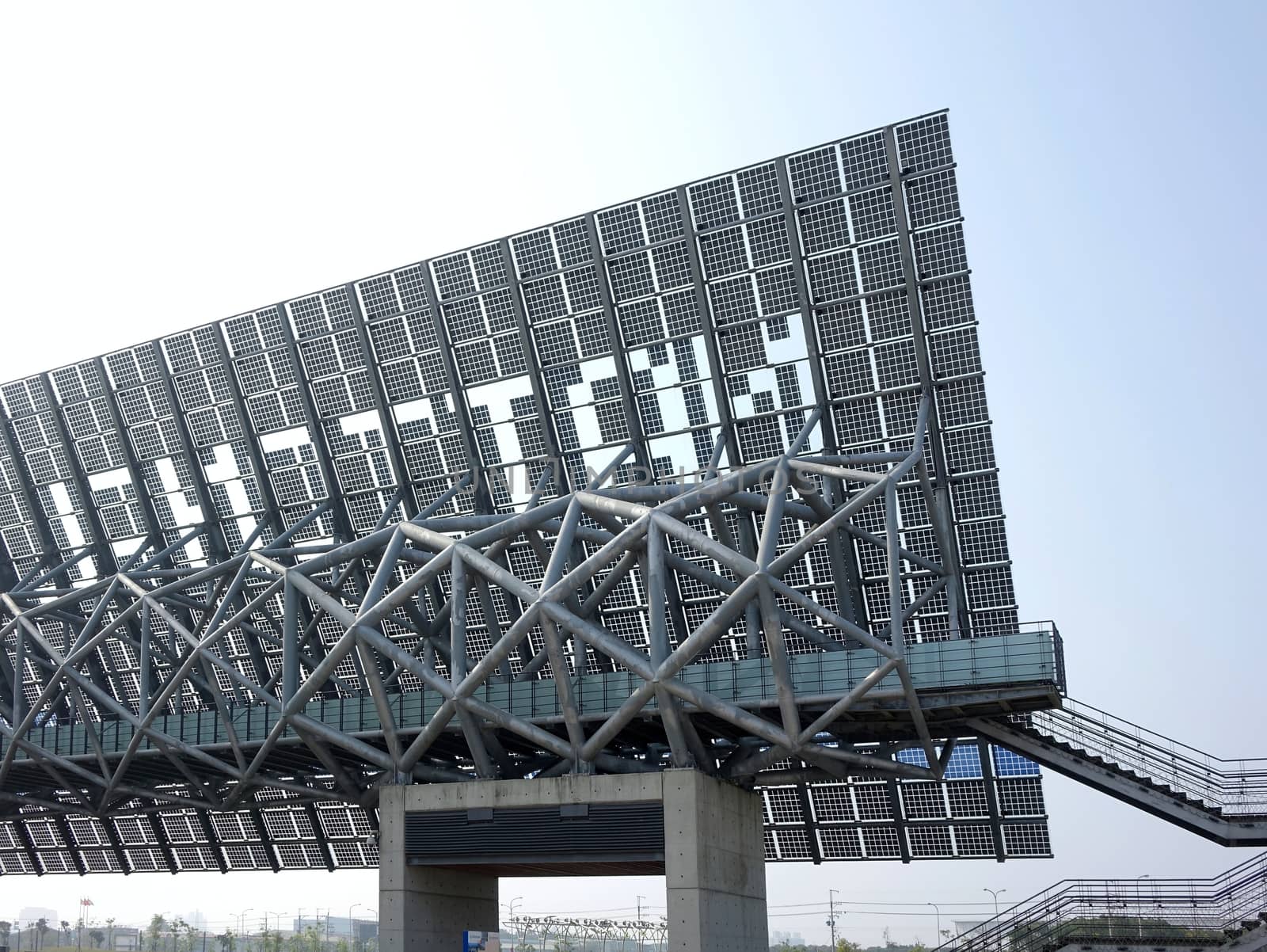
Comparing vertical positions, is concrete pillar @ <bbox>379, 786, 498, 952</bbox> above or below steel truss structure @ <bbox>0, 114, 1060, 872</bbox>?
below

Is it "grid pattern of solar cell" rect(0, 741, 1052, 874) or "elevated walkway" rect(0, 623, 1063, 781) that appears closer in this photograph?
"elevated walkway" rect(0, 623, 1063, 781)

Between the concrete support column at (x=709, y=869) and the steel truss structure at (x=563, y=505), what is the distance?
4.24ft

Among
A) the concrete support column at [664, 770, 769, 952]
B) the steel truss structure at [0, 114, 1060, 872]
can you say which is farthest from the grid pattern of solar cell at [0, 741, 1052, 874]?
the concrete support column at [664, 770, 769, 952]

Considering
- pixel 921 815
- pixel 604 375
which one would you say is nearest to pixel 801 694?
pixel 921 815

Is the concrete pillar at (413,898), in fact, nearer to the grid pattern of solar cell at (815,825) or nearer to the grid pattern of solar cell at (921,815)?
the grid pattern of solar cell at (815,825)

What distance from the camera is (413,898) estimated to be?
36844 mm

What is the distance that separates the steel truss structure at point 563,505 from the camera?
35000mm

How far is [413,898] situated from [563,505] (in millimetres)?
12570

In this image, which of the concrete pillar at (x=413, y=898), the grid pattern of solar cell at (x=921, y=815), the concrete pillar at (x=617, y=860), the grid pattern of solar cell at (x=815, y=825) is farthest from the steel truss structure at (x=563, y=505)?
the concrete pillar at (x=413, y=898)

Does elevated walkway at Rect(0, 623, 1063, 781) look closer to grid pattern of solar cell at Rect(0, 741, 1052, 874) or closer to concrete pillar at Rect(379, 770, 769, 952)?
concrete pillar at Rect(379, 770, 769, 952)

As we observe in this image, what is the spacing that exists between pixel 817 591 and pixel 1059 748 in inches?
340

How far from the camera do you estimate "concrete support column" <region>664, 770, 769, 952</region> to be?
108ft

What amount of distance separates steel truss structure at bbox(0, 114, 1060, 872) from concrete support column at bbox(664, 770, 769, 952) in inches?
50.9

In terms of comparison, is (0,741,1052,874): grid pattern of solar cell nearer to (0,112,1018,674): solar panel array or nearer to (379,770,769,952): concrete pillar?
(379,770,769,952): concrete pillar
